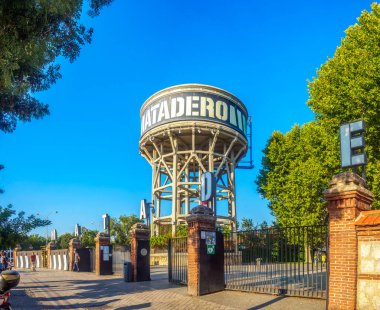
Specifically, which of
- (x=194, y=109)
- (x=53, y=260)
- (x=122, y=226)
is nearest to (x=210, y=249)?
(x=194, y=109)

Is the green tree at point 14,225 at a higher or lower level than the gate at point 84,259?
higher

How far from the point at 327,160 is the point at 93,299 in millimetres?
15223

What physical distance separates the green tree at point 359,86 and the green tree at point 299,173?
1.33 metres

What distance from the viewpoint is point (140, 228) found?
66.2 ft

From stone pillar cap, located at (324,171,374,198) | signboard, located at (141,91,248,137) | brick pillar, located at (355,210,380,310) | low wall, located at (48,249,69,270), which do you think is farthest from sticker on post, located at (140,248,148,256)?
signboard, located at (141,91,248,137)

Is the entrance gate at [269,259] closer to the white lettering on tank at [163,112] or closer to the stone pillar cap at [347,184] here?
the stone pillar cap at [347,184]

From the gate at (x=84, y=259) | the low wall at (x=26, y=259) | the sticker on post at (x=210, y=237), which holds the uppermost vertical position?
the sticker on post at (x=210, y=237)

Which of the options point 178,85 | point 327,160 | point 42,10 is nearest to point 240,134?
point 178,85

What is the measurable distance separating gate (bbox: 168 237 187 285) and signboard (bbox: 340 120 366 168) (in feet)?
28.9

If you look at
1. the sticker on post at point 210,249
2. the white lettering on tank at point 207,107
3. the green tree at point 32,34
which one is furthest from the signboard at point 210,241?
the white lettering on tank at point 207,107

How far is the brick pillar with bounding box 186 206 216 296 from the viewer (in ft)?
44.5

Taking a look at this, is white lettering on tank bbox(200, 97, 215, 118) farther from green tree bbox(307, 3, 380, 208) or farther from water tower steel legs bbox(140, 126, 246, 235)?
green tree bbox(307, 3, 380, 208)

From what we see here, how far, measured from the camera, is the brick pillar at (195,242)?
44.5ft

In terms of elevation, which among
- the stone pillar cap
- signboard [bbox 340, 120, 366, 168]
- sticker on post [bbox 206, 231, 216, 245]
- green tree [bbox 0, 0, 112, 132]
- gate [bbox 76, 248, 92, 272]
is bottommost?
gate [bbox 76, 248, 92, 272]
